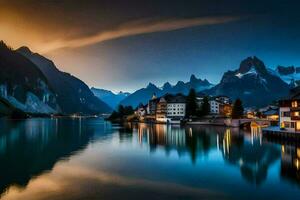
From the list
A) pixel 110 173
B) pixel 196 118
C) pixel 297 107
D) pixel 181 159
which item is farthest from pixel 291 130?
pixel 196 118

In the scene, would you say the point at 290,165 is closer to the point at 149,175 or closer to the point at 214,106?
the point at 149,175

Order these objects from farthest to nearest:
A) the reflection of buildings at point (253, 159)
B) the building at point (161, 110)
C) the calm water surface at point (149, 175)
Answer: the building at point (161, 110) → the reflection of buildings at point (253, 159) → the calm water surface at point (149, 175)

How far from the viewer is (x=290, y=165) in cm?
3559

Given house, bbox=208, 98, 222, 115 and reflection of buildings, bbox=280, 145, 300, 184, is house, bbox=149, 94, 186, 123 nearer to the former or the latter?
house, bbox=208, 98, 222, 115

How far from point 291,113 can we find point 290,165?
30.2 m

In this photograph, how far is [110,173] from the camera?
30.3 m

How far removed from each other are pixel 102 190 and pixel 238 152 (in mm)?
27934

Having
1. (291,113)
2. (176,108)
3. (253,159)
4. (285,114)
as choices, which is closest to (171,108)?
(176,108)

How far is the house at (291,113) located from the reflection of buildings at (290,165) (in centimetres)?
1472

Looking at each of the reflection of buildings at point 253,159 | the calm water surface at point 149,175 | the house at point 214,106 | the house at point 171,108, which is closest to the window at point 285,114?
the reflection of buildings at point 253,159

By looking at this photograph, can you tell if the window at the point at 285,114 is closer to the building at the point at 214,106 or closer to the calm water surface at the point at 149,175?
the calm water surface at the point at 149,175

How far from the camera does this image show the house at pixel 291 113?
61.6 m

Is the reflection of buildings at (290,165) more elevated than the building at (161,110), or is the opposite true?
the building at (161,110)

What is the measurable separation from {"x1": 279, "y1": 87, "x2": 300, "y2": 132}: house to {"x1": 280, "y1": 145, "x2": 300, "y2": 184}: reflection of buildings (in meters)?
14.7
